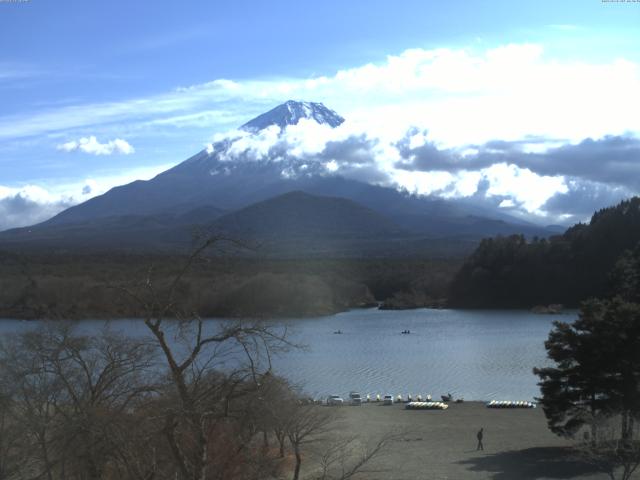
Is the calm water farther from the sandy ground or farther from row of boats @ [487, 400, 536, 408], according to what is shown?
the sandy ground

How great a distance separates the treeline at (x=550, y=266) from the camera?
5894cm

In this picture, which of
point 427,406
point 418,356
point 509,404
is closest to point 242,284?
point 418,356

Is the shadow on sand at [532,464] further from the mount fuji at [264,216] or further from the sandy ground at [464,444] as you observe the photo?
the mount fuji at [264,216]

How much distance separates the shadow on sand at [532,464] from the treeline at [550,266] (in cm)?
4396

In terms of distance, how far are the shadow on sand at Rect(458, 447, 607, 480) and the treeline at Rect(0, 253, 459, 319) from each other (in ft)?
44.3

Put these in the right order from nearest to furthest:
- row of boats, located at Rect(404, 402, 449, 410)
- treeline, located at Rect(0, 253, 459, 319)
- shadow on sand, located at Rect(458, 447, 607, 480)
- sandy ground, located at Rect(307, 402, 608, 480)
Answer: shadow on sand, located at Rect(458, 447, 607, 480)
sandy ground, located at Rect(307, 402, 608, 480)
row of boats, located at Rect(404, 402, 449, 410)
treeline, located at Rect(0, 253, 459, 319)

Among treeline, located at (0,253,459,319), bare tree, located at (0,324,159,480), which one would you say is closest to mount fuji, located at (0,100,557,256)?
treeline, located at (0,253,459,319)

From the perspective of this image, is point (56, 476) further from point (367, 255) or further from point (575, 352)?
point (367, 255)

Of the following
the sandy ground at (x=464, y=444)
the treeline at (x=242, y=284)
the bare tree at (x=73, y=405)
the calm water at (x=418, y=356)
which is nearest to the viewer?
the bare tree at (x=73, y=405)

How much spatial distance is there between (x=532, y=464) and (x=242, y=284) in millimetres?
34230

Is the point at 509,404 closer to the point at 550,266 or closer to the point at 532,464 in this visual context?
A: the point at 532,464

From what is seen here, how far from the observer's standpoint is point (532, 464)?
48.2 feet

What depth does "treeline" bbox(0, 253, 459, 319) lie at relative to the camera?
4075cm

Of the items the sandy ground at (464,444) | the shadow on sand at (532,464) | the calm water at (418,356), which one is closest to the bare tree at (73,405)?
the sandy ground at (464,444)
